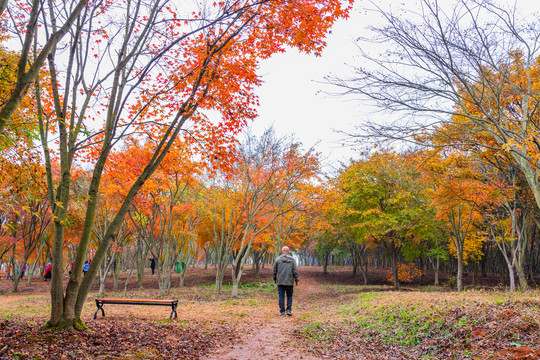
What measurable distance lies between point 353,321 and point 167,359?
513 centimetres

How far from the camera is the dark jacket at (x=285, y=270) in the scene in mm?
8938

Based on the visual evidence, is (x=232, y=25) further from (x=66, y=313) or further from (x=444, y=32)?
(x=66, y=313)

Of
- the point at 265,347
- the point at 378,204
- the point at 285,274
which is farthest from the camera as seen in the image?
the point at 378,204

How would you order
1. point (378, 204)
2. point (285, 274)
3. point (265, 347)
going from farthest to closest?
1. point (378, 204)
2. point (285, 274)
3. point (265, 347)

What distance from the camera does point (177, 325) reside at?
259 inches

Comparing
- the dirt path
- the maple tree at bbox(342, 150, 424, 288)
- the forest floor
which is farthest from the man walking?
the maple tree at bbox(342, 150, 424, 288)

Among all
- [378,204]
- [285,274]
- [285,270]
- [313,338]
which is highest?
[378,204]

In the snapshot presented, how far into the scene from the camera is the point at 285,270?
898cm

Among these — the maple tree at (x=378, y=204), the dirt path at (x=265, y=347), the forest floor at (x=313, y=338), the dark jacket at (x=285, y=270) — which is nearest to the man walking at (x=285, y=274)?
the dark jacket at (x=285, y=270)

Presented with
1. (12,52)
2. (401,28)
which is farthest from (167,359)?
(401,28)

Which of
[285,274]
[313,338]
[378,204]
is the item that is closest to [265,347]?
[313,338]

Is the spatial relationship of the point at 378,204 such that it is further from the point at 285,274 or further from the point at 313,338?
the point at 313,338

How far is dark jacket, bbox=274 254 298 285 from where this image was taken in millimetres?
8938

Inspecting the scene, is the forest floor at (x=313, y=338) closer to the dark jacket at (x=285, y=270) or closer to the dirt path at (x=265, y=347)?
the dirt path at (x=265, y=347)
